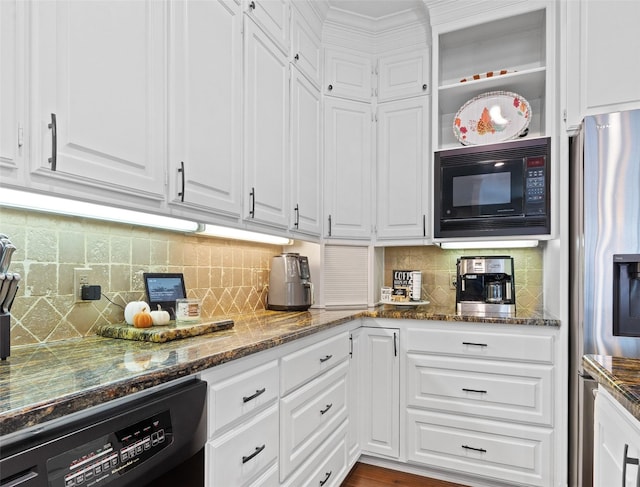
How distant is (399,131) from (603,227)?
1.38 meters

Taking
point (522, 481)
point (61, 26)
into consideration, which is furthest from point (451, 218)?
point (61, 26)

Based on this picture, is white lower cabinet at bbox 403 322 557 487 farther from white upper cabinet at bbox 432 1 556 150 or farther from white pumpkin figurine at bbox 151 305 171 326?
white pumpkin figurine at bbox 151 305 171 326

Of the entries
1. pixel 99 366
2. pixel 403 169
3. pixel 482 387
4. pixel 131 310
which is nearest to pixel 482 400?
pixel 482 387

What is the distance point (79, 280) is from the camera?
4.76ft

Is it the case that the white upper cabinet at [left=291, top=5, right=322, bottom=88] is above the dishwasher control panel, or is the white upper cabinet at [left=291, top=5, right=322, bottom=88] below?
above

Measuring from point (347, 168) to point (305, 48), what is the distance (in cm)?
79

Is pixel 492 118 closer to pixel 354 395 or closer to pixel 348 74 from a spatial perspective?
pixel 348 74

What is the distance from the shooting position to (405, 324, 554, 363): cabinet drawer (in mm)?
2117

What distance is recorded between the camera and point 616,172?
181 centimetres

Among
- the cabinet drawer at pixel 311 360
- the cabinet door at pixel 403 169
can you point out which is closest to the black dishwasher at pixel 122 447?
the cabinet drawer at pixel 311 360

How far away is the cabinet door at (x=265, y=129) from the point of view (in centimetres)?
191

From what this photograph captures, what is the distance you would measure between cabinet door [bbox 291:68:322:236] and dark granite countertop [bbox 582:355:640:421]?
1580 millimetres

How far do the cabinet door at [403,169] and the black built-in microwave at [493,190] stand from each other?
121 millimetres

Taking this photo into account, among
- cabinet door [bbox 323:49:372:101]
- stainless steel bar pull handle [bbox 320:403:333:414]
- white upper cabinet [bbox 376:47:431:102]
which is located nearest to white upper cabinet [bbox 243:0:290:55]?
cabinet door [bbox 323:49:372:101]
